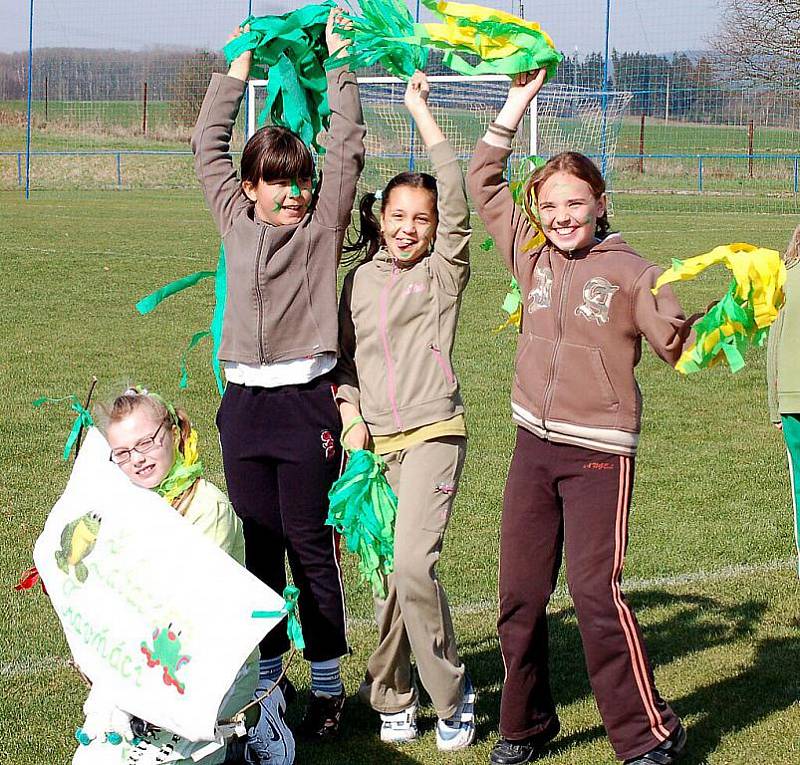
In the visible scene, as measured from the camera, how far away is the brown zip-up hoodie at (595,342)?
3.33 meters

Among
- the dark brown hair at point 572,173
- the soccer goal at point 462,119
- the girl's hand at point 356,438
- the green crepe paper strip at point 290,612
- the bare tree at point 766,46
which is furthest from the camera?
the bare tree at point 766,46

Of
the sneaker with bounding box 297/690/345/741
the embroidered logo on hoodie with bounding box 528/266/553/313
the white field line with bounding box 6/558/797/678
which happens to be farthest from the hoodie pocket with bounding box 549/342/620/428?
the white field line with bounding box 6/558/797/678

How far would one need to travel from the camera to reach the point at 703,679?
4211 mm

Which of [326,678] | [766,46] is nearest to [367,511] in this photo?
[326,678]

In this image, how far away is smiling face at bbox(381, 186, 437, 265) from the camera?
12.0 feet

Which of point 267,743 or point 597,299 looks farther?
point 267,743

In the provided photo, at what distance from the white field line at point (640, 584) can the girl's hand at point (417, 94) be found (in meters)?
2.03

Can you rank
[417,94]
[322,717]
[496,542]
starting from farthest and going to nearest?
[496,542] < [322,717] < [417,94]

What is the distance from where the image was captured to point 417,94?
360 centimetres

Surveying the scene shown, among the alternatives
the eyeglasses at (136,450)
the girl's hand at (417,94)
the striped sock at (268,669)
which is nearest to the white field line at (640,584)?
the striped sock at (268,669)

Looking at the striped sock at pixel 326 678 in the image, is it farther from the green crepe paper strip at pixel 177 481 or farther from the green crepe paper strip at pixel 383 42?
the green crepe paper strip at pixel 383 42

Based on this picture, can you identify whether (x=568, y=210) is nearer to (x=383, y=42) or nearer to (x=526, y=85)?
(x=526, y=85)

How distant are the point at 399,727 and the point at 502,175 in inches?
64.6

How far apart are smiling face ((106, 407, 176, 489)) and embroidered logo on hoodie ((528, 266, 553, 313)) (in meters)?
1.06
